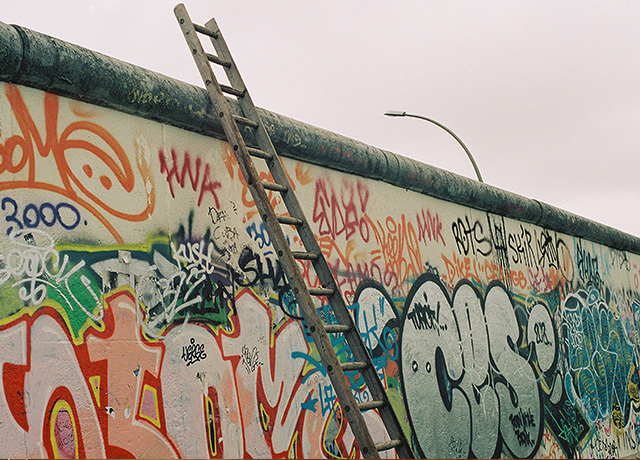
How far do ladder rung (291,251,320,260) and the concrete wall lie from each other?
53cm

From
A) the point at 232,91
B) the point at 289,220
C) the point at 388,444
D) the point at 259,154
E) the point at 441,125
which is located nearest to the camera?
the point at 388,444

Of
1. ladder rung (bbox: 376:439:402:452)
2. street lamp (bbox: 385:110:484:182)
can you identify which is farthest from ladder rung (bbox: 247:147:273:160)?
street lamp (bbox: 385:110:484:182)

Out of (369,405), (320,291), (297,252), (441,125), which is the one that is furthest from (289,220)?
(441,125)

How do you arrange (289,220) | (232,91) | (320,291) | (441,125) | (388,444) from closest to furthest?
1. (388,444)
2. (320,291)
3. (289,220)
4. (232,91)
5. (441,125)

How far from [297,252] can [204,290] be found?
0.63m

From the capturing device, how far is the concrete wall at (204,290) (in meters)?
3.80

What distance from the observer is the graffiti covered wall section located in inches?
149

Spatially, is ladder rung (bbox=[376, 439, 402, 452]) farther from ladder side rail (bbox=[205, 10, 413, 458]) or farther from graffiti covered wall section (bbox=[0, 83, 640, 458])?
graffiti covered wall section (bbox=[0, 83, 640, 458])

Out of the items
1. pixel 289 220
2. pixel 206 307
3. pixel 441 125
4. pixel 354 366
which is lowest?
pixel 354 366

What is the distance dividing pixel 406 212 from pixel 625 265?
20.4 ft

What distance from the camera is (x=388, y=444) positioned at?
4320 millimetres

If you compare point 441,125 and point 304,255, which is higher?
point 441,125

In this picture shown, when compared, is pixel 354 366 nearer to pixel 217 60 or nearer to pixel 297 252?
pixel 297 252

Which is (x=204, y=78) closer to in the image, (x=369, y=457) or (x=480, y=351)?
(x=369, y=457)
